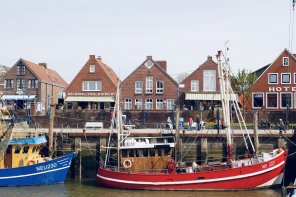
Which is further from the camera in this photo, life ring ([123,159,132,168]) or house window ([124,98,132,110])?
house window ([124,98,132,110])

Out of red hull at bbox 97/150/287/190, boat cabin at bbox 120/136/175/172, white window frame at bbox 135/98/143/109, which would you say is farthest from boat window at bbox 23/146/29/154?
white window frame at bbox 135/98/143/109

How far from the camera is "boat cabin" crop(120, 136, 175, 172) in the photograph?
33938mm

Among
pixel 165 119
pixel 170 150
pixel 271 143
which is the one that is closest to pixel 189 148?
pixel 170 150

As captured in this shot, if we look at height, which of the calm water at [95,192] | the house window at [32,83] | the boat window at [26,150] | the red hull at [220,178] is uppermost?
the house window at [32,83]

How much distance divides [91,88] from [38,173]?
25909mm

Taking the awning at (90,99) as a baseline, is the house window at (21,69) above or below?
above

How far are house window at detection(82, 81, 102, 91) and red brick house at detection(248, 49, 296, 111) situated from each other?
19.5 m

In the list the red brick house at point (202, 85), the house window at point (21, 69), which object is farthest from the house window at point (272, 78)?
the house window at point (21, 69)

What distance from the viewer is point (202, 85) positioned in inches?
2226

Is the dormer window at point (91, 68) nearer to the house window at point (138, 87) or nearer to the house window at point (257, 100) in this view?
the house window at point (138, 87)

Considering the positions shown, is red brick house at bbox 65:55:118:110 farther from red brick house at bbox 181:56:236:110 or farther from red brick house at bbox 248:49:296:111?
red brick house at bbox 248:49:296:111

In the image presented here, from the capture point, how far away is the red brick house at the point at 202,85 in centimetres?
5606

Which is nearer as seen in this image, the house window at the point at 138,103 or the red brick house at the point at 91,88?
the house window at the point at 138,103

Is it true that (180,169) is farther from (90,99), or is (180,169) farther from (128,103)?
(90,99)
